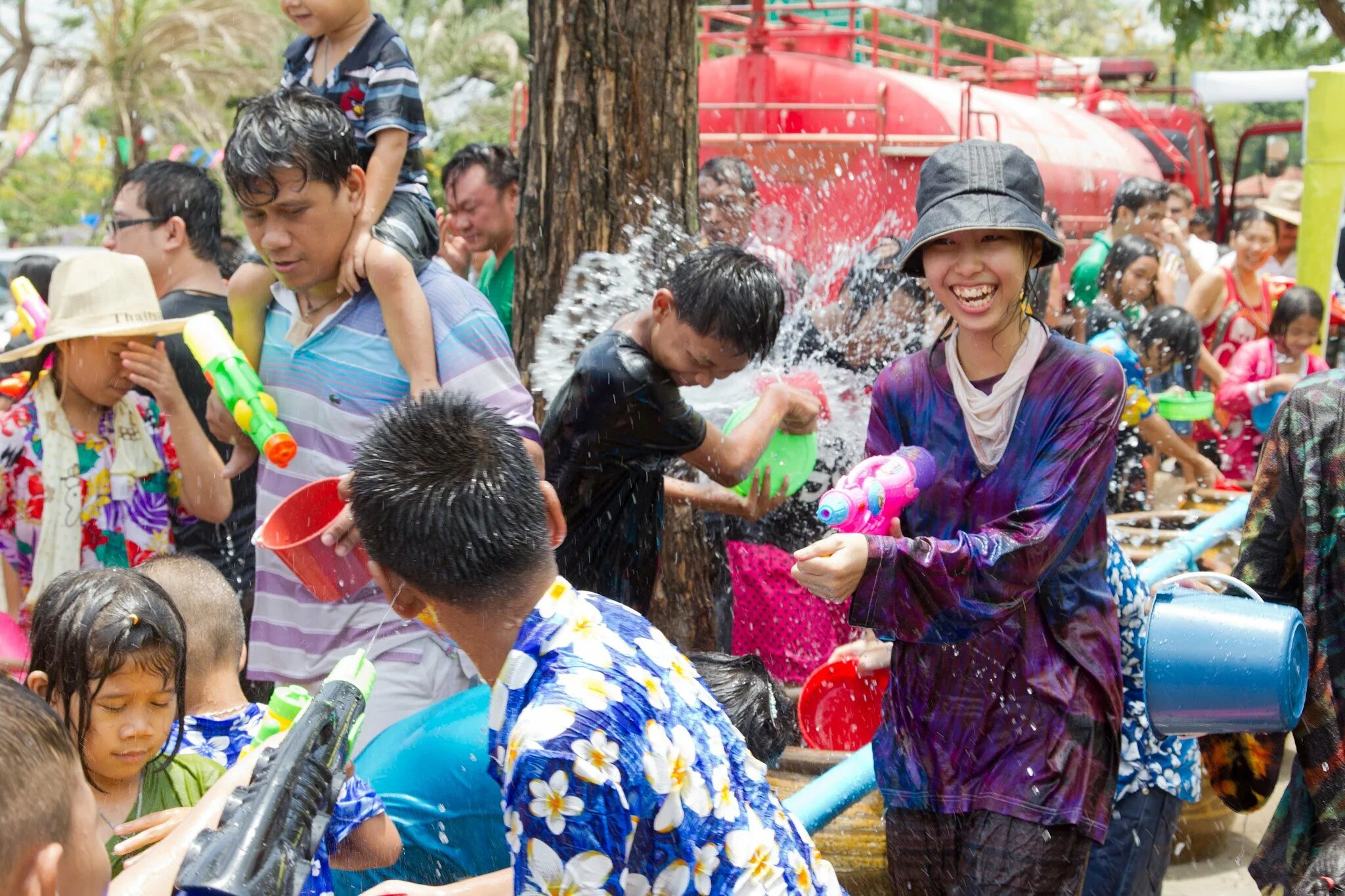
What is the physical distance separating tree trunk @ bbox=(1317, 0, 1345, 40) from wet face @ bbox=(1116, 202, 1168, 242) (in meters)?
1.66

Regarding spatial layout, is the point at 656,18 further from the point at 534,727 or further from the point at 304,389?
the point at 534,727

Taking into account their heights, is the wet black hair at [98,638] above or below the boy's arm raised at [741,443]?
below

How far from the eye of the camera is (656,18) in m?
4.64

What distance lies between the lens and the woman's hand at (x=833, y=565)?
2.39 m

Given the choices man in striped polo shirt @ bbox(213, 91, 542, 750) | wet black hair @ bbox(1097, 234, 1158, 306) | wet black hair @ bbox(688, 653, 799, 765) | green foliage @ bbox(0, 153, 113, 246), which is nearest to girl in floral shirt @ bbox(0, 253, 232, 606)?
man in striped polo shirt @ bbox(213, 91, 542, 750)

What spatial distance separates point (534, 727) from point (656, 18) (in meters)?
3.46

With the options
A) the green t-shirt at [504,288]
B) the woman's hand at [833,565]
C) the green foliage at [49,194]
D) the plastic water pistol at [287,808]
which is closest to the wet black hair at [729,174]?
the green t-shirt at [504,288]

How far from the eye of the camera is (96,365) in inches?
145

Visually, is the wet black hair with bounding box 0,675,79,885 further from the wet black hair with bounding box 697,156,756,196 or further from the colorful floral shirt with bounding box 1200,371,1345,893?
the wet black hair with bounding box 697,156,756,196

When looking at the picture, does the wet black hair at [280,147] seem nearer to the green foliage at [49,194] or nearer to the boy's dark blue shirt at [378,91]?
the boy's dark blue shirt at [378,91]

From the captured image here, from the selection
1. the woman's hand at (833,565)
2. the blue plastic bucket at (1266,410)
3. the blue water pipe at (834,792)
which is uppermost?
the woman's hand at (833,565)

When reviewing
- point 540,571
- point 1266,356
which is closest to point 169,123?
point 1266,356

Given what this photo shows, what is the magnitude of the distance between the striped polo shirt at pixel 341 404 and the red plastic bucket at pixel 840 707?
96 centimetres

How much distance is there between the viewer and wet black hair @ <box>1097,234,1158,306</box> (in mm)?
7570
